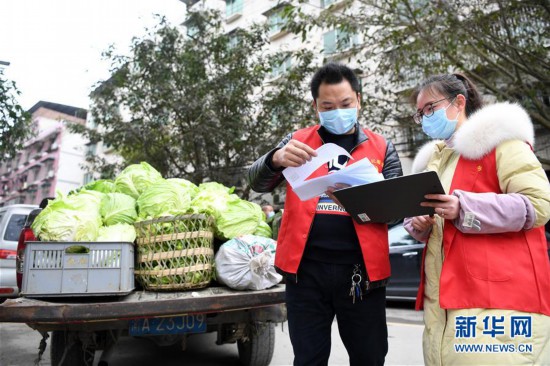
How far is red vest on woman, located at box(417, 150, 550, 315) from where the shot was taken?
1.57m

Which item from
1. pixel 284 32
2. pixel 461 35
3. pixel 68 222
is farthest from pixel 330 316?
pixel 284 32

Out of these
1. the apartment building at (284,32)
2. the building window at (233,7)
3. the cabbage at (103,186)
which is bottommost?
the cabbage at (103,186)

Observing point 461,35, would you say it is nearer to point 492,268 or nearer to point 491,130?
point 491,130

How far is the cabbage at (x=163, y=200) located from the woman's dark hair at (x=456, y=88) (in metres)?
1.98

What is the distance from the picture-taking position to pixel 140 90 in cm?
1168

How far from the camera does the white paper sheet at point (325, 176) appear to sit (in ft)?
5.77

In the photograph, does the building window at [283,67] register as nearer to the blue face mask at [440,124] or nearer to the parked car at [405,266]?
the parked car at [405,266]

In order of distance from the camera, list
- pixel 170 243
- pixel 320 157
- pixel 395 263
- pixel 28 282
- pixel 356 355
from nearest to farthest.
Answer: pixel 320 157 < pixel 356 355 < pixel 28 282 < pixel 170 243 < pixel 395 263

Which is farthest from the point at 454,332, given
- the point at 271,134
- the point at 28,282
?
the point at 271,134

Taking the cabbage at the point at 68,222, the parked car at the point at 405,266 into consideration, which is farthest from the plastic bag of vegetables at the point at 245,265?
the parked car at the point at 405,266

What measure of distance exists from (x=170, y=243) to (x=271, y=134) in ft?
30.0

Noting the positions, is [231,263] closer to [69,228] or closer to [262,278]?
[262,278]

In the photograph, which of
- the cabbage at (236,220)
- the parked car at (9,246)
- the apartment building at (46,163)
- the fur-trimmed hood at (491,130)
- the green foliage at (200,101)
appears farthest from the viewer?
the apartment building at (46,163)

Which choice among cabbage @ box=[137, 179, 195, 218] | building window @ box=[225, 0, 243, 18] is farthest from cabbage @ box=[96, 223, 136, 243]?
building window @ box=[225, 0, 243, 18]
